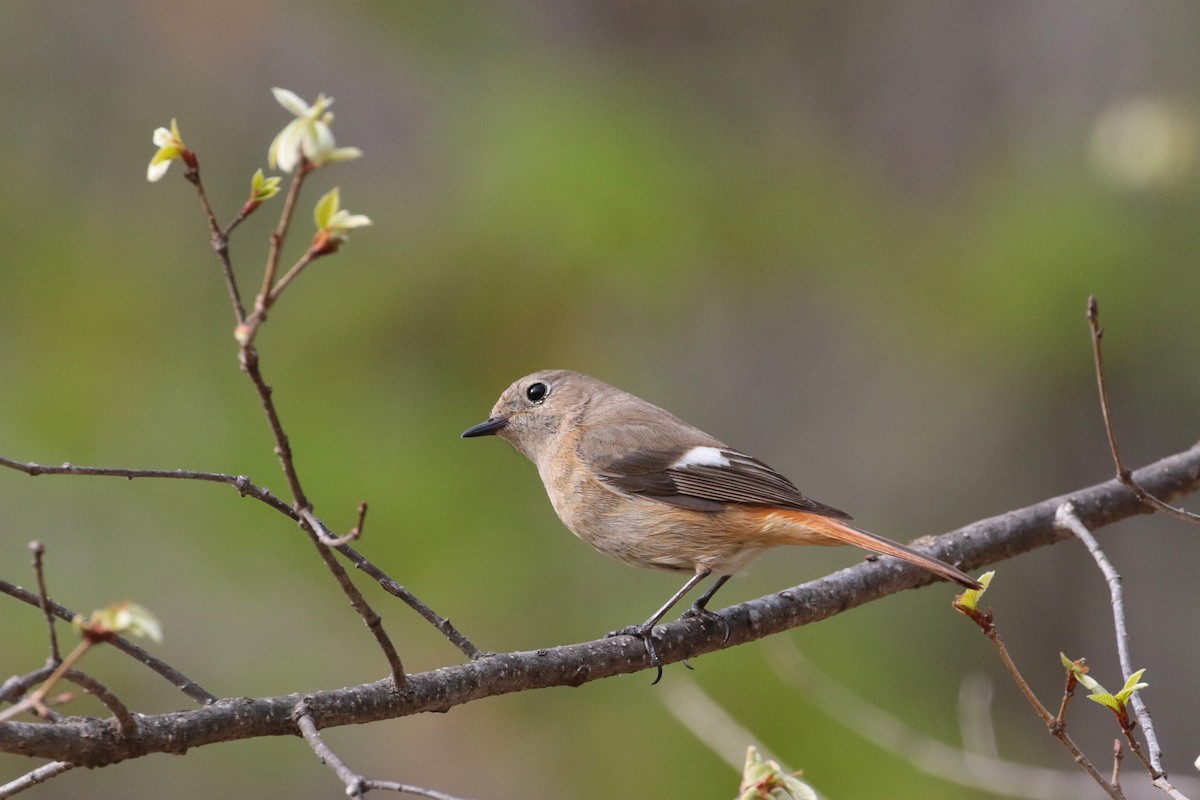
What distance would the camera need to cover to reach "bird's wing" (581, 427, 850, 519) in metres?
3.69

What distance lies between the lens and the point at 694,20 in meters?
6.99

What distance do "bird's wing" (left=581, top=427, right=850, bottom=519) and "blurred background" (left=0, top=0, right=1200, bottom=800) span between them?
0.95m

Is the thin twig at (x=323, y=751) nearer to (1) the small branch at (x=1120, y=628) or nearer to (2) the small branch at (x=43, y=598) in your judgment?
(2) the small branch at (x=43, y=598)

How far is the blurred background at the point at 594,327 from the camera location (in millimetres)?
4777

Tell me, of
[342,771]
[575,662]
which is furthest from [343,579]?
[575,662]

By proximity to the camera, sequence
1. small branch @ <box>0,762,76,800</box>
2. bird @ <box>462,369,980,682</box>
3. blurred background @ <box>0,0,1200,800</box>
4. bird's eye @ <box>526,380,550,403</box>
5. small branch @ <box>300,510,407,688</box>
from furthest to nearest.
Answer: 1. blurred background @ <box>0,0,1200,800</box>
2. bird's eye @ <box>526,380,550,403</box>
3. bird @ <box>462,369,980,682</box>
4. small branch @ <box>0,762,76,800</box>
5. small branch @ <box>300,510,407,688</box>

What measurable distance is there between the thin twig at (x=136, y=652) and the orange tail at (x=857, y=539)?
172 centimetres

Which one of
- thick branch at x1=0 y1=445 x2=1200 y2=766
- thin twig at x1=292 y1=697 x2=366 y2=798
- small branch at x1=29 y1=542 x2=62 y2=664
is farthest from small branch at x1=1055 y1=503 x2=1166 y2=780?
small branch at x1=29 y1=542 x2=62 y2=664

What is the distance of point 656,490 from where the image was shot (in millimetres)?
3893

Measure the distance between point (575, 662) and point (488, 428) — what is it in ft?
6.05

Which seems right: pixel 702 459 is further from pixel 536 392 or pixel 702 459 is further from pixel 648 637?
pixel 648 637

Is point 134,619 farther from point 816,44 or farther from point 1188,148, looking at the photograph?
point 816,44

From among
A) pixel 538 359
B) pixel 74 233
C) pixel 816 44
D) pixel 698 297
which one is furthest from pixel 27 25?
pixel 816 44

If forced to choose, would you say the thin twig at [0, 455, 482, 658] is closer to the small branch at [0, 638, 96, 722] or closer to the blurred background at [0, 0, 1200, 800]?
the small branch at [0, 638, 96, 722]
